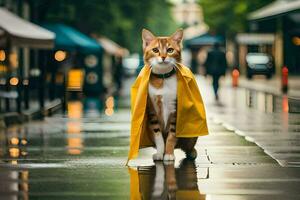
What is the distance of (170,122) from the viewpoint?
14.1 m

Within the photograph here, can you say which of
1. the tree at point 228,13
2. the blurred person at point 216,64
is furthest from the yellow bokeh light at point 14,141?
the tree at point 228,13

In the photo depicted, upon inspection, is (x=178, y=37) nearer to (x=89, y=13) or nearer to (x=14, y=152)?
(x=14, y=152)

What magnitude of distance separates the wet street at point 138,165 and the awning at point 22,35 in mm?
3455

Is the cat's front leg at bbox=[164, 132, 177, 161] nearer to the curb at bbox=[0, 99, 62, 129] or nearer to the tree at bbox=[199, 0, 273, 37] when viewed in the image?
the curb at bbox=[0, 99, 62, 129]

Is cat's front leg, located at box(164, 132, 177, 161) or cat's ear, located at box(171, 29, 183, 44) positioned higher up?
cat's ear, located at box(171, 29, 183, 44)

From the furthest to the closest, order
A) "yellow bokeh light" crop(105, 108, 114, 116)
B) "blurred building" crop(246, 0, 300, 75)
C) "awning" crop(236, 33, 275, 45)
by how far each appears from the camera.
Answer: "awning" crop(236, 33, 275, 45), "blurred building" crop(246, 0, 300, 75), "yellow bokeh light" crop(105, 108, 114, 116)

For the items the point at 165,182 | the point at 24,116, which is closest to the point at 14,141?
the point at 24,116

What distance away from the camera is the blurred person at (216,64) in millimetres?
35938

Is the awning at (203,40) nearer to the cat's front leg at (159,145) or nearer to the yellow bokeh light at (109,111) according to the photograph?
the yellow bokeh light at (109,111)

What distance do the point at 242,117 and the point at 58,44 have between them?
13586 mm

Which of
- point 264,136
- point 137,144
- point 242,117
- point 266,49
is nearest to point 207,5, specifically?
point 266,49

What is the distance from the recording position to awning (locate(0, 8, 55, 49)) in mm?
26000

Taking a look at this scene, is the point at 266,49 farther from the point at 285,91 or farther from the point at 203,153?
the point at 203,153

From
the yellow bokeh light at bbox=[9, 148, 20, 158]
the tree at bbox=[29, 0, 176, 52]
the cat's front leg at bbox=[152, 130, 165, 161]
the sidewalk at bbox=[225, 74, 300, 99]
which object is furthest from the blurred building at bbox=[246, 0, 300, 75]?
the cat's front leg at bbox=[152, 130, 165, 161]
